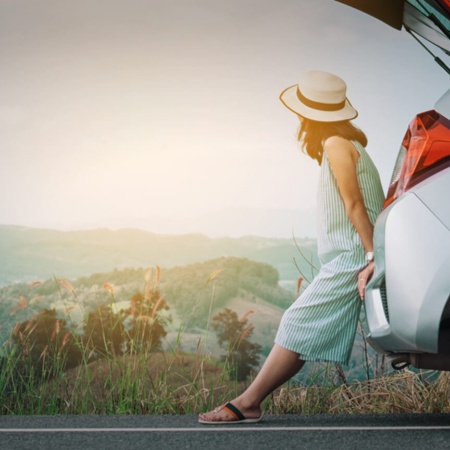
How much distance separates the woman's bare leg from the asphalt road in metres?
0.07

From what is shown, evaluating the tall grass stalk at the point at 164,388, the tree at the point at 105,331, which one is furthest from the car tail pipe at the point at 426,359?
the tree at the point at 105,331

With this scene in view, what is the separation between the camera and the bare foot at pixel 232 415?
3.85 m

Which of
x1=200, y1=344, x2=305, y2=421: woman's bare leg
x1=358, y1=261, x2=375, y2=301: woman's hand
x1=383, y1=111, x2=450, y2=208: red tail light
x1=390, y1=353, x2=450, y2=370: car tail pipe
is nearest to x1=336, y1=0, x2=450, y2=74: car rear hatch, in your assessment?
x1=383, y1=111, x2=450, y2=208: red tail light

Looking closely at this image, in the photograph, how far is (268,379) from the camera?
12.5 ft

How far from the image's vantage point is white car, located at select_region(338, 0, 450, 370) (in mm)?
2838

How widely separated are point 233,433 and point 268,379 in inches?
14.0

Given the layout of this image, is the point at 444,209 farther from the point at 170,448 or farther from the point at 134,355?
the point at 134,355

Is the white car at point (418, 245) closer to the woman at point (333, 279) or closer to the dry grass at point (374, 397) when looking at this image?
the woman at point (333, 279)

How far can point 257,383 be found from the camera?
3.85 meters

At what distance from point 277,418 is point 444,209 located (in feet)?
5.77

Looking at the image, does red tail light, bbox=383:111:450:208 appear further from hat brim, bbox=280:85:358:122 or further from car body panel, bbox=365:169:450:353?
hat brim, bbox=280:85:358:122

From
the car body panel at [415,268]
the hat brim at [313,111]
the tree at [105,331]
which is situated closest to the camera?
the car body panel at [415,268]

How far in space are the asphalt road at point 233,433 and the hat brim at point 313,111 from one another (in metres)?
1.44

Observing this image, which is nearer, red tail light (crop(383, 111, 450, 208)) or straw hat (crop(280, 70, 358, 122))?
red tail light (crop(383, 111, 450, 208))
